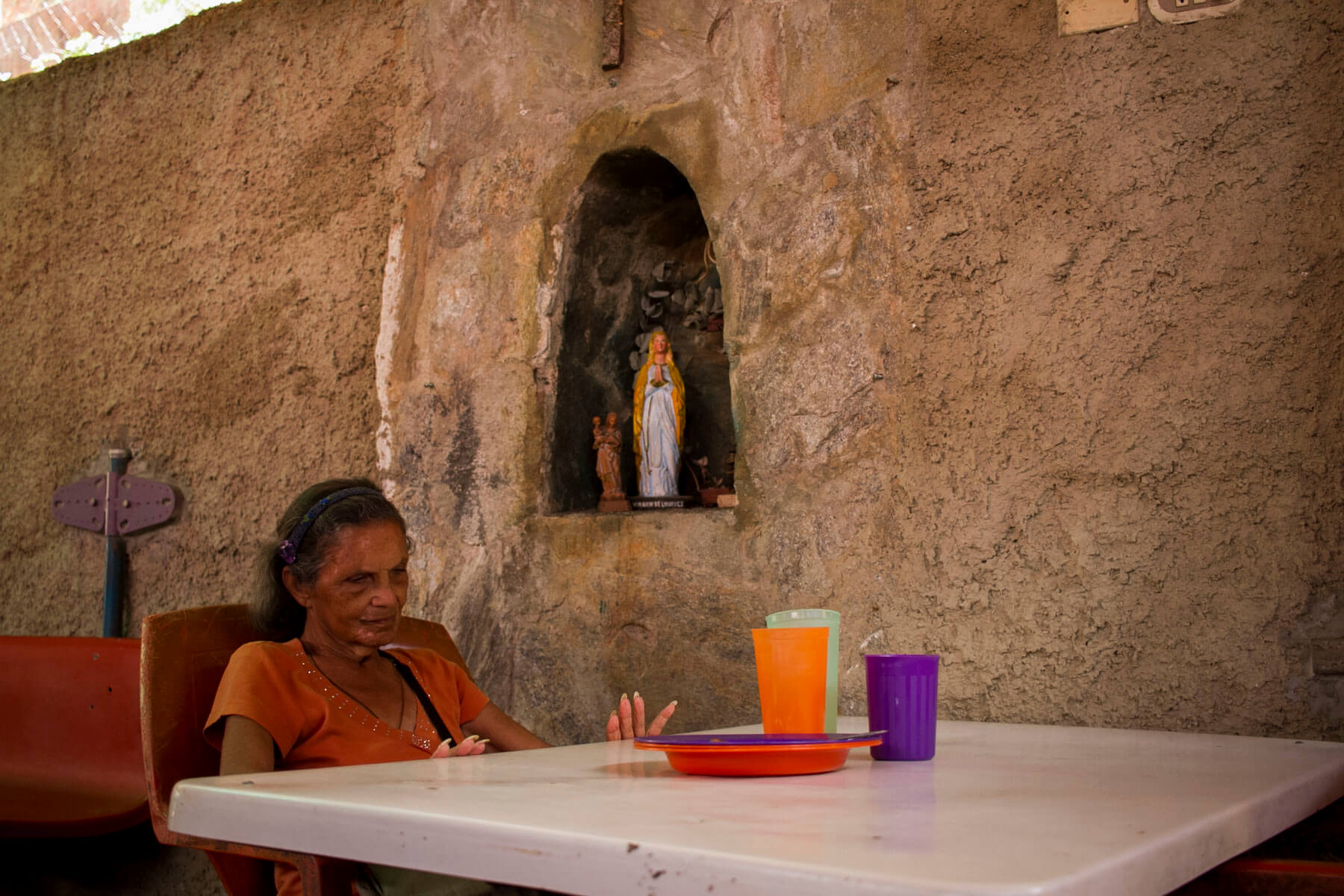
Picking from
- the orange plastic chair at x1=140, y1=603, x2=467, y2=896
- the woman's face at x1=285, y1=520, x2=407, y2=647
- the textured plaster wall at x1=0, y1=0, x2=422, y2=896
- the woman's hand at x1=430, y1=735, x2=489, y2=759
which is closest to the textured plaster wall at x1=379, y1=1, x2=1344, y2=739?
the textured plaster wall at x1=0, y1=0, x2=422, y2=896

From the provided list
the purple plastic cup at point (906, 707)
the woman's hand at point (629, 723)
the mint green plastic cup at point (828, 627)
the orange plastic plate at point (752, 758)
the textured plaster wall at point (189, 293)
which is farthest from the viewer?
the textured plaster wall at point (189, 293)

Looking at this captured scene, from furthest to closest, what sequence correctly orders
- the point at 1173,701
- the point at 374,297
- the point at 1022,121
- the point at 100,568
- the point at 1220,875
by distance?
the point at 100,568 < the point at 374,297 < the point at 1022,121 < the point at 1173,701 < the point at 1220,875

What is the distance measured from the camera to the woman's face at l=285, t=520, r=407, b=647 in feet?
5.65

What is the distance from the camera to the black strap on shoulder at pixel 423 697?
1744 millimetres

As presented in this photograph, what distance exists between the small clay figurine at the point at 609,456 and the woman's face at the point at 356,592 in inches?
30.5

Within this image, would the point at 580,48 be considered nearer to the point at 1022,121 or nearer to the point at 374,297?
the point at 374,297

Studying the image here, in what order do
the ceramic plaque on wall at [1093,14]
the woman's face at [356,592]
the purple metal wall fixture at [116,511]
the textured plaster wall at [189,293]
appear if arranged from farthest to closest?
the purple metal wall fixture at [116,511] < the textured plaster wall at [189,293] < the ceramic plaque on wall at [1093,14] < the woman's face at [356,592]

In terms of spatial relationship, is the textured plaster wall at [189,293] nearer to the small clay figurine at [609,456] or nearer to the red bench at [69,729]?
the red bench at [69,729]

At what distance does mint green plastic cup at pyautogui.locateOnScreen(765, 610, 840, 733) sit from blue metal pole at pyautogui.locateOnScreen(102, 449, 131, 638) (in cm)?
219

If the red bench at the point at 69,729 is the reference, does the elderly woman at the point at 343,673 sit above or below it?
above

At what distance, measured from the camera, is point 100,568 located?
311 centimetres

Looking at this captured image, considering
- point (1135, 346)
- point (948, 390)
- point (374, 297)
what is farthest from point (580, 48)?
point (1135, 346)

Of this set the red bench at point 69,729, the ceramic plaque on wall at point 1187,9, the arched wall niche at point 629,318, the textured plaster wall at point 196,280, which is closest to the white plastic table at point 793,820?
the ceramic plaque on wall at point 1187,9

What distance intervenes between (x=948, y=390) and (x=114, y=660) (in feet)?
6.11
